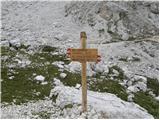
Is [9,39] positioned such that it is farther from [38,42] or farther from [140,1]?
[140,1]

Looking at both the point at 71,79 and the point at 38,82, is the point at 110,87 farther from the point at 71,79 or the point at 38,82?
the point at 38,82

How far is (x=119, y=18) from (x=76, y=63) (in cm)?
811

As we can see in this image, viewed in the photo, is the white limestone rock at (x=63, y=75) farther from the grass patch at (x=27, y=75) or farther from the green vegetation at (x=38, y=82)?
the grass patch at (x=27, y=75)

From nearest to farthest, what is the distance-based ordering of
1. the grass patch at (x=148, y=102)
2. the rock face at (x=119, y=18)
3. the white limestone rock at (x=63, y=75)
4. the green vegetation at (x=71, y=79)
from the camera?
the grass patch at (x=148, y=102) → the green vegetation at (x=71, y=79) → the white limestone rock at (x=63, y=75) → the rock face at (x=119, y=18)

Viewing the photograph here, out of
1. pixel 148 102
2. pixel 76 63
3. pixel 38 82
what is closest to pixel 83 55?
pixel 38 82

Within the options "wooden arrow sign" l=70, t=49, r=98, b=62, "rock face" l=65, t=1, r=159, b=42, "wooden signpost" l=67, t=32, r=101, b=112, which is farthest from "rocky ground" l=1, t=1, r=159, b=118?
"wooden arrow sign" l=70, t=49, r=98, b=62

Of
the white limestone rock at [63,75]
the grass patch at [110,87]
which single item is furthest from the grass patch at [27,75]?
the grass patch at [110,87]

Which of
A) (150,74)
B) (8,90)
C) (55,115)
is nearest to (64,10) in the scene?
(150,74)

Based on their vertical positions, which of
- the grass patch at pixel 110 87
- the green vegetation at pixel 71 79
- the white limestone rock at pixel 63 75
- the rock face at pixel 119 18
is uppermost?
the rock face at pixel 119 18

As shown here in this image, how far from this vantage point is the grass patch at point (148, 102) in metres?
20.2

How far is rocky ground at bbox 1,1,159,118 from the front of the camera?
61.1 feet

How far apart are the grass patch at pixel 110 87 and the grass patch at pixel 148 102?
64cm

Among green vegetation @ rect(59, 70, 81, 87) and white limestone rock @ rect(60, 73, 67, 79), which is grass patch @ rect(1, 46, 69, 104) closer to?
white limestone rock @ rect(60, 73, 67, 79)

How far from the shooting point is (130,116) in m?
17.8
